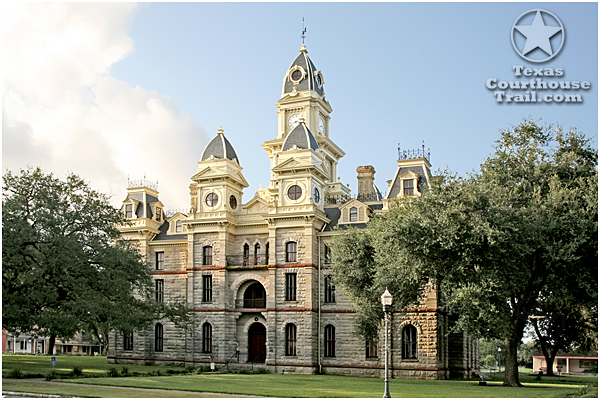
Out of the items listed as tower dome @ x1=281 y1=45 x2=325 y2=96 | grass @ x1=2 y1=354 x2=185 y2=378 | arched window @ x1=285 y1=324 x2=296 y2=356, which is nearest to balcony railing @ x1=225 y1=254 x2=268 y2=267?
arched window @ x1=285 y1=324 x2=296 y2=356

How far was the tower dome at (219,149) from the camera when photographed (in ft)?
158

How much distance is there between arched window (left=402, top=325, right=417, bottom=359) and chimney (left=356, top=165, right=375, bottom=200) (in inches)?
458

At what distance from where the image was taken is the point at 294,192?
45250 millimetres

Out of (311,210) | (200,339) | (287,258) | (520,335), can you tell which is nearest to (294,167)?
(311,210)

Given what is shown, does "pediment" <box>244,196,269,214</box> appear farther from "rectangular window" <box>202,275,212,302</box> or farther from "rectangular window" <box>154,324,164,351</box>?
"rectangular window" <box>154,324,164,351</box>

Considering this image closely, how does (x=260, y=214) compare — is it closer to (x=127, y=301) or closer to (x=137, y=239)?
(x=137, y=239)

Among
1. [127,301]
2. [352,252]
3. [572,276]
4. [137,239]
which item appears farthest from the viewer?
[137,239]

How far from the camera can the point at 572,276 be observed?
3088 centimetres

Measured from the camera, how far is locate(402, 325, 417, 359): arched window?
4188cm

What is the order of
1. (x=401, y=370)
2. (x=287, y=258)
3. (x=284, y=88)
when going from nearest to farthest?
(x=401, y=370) < (x=287, y=258) < (x=284, y=88)

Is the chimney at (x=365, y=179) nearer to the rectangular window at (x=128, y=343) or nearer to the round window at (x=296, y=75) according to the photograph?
the round window at (x=296, y=75)

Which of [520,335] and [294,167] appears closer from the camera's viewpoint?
[520,335]

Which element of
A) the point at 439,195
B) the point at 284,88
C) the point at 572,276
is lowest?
the point at 572,276

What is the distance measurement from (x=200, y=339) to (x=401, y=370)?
1514 centimetres
